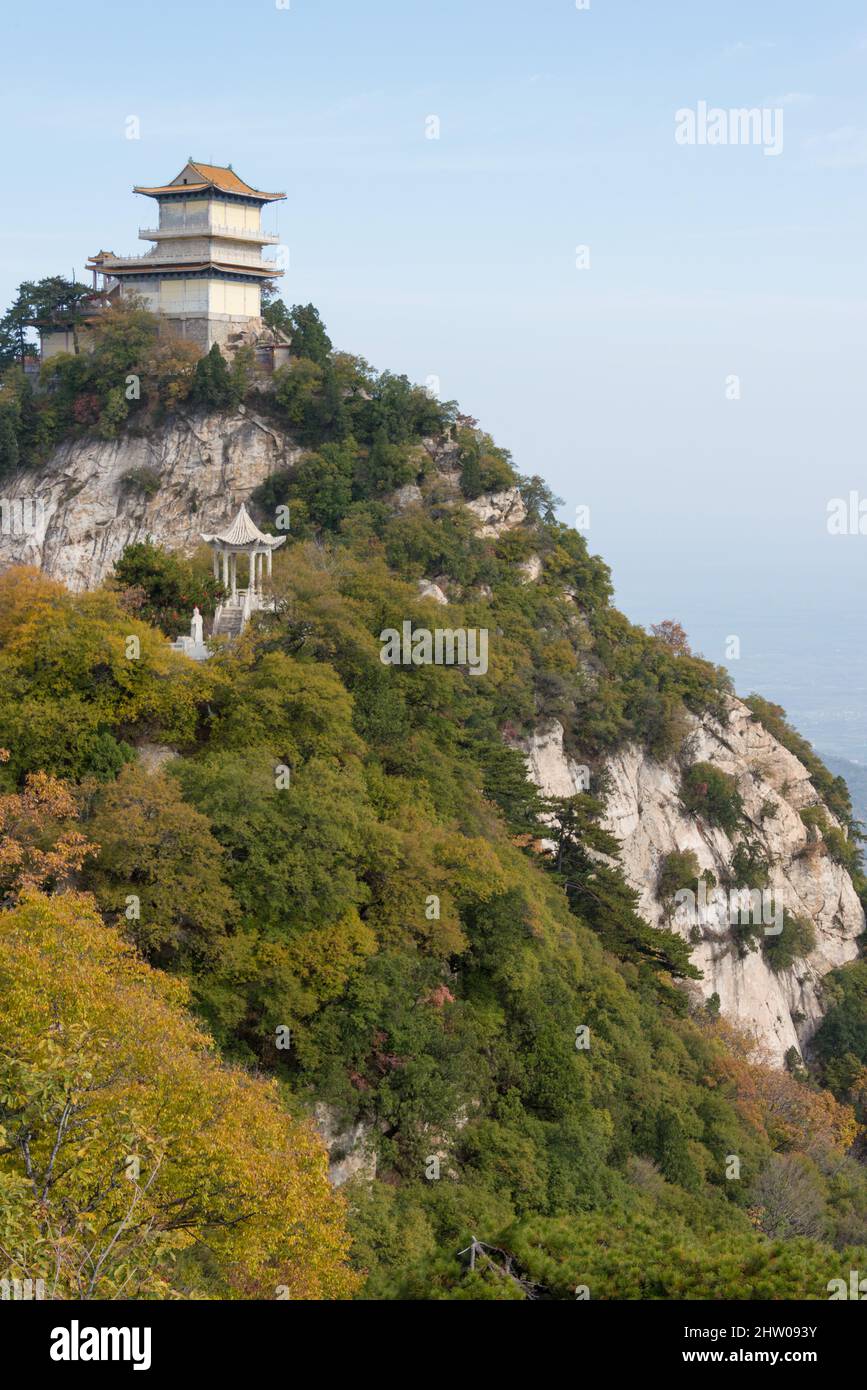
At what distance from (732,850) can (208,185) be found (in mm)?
25901

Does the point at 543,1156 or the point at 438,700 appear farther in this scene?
the point at 438,700

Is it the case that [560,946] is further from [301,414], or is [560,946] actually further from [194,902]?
[301,414]

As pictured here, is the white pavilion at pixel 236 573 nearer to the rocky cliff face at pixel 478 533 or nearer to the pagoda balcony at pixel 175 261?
the rocky cliff face at pixel 478 533

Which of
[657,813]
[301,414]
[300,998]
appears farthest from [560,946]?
[301,414]

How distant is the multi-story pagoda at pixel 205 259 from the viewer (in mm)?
44656

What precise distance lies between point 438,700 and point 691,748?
56.3 ft

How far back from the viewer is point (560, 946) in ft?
97.0

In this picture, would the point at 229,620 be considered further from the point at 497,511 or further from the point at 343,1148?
the point at 497,511

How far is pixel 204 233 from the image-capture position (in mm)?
44438

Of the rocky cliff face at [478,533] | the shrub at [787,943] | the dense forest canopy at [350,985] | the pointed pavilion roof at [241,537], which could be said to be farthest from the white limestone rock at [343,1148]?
the shrub at [787,943]

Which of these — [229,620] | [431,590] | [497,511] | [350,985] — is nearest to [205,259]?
[497,511]

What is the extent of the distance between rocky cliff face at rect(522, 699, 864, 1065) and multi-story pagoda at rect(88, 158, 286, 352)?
1720cm

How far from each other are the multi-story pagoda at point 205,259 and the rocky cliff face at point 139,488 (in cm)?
348
